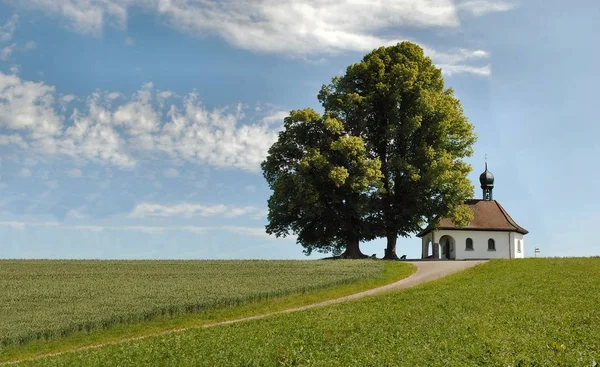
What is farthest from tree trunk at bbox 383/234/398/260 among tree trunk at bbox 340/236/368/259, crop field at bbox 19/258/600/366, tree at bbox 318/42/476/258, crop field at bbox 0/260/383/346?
crop field at bbox 19/258/600/366

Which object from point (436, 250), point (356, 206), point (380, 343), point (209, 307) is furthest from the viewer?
point (436, 250)

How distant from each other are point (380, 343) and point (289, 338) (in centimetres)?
316

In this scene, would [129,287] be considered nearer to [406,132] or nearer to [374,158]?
[374,158]

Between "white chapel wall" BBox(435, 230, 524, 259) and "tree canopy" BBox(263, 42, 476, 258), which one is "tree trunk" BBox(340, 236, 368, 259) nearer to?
"tree canopy" BBox(263, 42, 476, 258)

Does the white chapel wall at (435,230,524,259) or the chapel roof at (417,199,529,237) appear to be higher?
the chapel roof at (417,199,529,237)

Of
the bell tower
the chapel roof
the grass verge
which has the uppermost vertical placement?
the bell tower

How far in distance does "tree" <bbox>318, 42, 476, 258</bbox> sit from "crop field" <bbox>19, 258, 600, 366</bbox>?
22.1m

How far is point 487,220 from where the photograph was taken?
2285 inches

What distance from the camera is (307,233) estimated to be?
51531mm

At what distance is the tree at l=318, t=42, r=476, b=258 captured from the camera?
50656 millimetres

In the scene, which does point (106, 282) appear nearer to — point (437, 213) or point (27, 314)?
point (27, 314)

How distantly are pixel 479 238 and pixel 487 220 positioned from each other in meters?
2.13

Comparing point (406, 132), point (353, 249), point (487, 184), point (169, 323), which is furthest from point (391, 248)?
point (169, 323)

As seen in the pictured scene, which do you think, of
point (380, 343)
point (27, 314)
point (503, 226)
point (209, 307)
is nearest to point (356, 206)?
point (503, 226)
